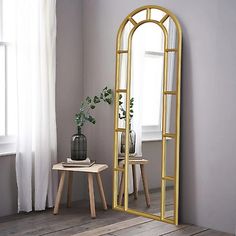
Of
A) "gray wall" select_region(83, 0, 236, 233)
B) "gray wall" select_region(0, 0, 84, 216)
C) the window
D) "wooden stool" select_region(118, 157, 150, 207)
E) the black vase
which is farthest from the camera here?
"gray wall" select_region(0, 0, 84, 216)

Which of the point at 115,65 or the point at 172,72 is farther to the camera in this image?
the point at 115,65

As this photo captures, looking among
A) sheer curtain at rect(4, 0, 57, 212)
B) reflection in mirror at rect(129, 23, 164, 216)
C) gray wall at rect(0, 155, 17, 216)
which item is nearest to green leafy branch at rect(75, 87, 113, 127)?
sheer curtain at rect(4, 0, 57, 212)

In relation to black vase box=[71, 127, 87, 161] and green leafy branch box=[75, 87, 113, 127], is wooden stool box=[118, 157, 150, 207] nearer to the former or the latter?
black vase box=[71, 127, 87, 161]

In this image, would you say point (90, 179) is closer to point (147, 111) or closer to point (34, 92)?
point (147, 111)

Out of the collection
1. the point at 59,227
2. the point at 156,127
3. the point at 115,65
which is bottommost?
the point at 59,227

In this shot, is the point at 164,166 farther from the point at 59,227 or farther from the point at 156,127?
the point at 59,227

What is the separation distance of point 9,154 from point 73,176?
2.56 feet

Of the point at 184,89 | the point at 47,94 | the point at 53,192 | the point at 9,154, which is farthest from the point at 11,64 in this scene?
the point at 184,89

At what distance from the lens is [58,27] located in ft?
14.4

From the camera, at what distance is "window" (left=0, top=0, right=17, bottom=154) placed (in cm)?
404

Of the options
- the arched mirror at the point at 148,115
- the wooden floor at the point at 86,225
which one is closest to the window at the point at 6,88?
the wooden floor at the point at 86,225

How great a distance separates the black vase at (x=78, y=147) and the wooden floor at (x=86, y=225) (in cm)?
48

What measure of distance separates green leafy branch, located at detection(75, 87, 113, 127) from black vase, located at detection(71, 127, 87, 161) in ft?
0.29

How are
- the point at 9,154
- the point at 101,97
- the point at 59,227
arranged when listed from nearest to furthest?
the point at 59,227 → the point at 9,154 → the point at 101,97
